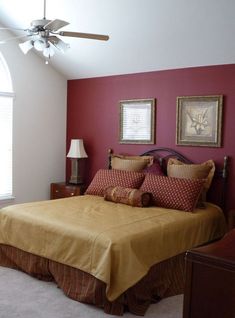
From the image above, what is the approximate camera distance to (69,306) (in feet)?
10.2

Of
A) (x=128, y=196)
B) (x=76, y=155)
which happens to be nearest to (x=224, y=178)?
(x=128, y=196)

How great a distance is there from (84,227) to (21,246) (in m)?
0.81

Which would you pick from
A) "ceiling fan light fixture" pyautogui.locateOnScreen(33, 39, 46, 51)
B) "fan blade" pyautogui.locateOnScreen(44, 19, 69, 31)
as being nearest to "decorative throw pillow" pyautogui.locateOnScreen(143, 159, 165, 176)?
"ceiling fan light fixture" pyautogui.locateOnScreen(33, 39, 46, 51)

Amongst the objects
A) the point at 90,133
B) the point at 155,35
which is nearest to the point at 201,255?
the point at 155,35

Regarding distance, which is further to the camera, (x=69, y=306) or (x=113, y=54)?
(x=113, y=54)

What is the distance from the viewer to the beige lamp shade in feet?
17.9

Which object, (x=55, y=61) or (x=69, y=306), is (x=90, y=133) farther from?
(x=69, y=306)

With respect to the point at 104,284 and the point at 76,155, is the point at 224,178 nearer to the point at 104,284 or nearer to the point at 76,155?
the point at 104,284

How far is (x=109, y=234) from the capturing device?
3029 mm

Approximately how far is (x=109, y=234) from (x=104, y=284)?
0.40 m

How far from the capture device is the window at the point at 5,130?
5.15 m

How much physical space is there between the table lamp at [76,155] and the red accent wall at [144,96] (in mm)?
230

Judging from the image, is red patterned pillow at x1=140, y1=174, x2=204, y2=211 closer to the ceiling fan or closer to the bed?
the bed

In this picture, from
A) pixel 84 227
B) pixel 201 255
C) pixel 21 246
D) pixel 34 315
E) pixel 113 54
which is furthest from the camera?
pixel 113 54
